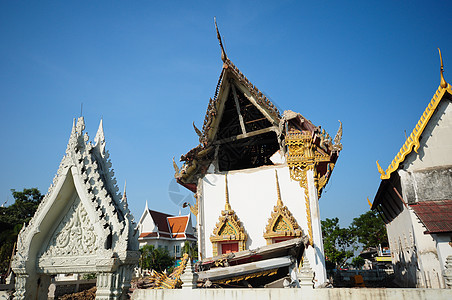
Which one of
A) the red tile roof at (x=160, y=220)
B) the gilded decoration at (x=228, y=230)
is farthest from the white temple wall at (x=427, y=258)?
the red tile roof at (x=160, y=220)

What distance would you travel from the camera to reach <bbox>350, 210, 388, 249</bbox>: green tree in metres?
42.6

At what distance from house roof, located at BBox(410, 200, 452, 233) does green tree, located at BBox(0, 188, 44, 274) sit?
25499mm

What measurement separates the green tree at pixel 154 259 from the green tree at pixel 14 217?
1146 cm

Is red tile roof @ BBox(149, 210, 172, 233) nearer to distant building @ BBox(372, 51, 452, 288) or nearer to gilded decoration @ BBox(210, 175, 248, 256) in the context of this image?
gilded decoration @ BBox(210, 175, 248, 256)

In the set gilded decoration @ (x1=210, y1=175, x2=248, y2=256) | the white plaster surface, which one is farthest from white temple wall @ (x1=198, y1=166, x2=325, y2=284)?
the white plaster surface

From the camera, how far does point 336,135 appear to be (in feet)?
38.3

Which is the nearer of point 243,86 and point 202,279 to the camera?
point 202,279

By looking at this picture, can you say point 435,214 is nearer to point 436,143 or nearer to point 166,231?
point 436,143

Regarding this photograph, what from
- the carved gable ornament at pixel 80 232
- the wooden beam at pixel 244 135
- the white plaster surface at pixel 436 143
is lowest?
the carved gable ornament at pixel 80 232

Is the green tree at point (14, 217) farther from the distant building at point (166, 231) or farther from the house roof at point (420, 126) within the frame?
the house roof at point (420, 126)

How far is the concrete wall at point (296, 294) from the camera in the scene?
189 inches

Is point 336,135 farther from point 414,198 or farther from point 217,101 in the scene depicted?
point 217,101

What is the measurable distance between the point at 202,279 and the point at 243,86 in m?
7.91

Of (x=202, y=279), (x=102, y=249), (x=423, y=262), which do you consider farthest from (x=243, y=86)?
(x=102, y=249)
